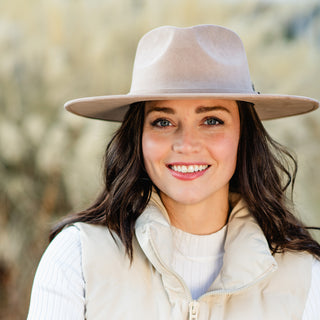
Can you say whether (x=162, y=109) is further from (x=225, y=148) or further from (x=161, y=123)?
(x=225, y=148)

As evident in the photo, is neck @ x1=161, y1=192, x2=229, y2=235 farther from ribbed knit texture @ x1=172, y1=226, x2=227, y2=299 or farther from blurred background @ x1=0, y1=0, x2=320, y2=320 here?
blurred background @ x1=0, y1=0, x2=320, y2=320

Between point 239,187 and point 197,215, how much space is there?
0.72 feet

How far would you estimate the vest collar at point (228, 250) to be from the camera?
5.50ft

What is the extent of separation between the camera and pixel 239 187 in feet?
6.66

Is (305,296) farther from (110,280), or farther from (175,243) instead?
(110,280)

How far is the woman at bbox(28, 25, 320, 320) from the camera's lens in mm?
1657

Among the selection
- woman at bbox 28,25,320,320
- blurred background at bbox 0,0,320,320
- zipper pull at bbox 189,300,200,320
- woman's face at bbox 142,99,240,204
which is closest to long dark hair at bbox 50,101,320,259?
woman at bbox 28,25,320,320

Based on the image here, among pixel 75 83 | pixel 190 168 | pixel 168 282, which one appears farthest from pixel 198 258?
pixel 75 83

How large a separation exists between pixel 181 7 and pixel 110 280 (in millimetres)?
2854

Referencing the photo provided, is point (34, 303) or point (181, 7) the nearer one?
point (34, 303)

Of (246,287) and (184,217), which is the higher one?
(184,217)

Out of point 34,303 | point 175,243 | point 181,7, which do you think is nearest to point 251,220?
point 175,243

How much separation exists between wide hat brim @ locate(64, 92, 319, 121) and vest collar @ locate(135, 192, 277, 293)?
1.10 ft

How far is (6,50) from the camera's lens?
3.93 m
